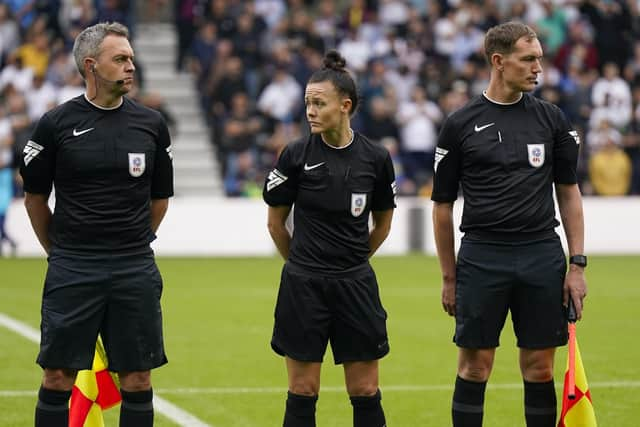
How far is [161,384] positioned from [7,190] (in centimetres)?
1112

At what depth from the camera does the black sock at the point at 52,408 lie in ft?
22.0

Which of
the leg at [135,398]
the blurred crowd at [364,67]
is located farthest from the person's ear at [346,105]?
the blurred crowd at [364,67]

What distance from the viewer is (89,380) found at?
7172mm

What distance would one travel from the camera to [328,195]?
676cm

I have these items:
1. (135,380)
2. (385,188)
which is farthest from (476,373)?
(135,380)

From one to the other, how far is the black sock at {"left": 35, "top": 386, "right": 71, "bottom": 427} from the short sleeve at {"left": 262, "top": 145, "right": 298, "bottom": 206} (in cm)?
140

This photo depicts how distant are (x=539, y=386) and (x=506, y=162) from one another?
1.17 meters

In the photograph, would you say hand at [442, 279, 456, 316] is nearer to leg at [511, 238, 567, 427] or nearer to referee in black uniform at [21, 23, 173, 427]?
leg at [511, 238, 567, 427]

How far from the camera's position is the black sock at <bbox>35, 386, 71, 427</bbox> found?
6695mm

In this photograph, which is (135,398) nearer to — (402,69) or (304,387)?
(304,387)

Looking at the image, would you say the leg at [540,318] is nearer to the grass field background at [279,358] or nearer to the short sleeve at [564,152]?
the short sleeve at [564,152]

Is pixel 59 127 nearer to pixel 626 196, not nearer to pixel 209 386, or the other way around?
pixel 209 386

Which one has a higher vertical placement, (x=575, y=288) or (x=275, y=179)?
(x=275, y=179)

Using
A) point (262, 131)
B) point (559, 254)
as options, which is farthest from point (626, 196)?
point (559, 254)
